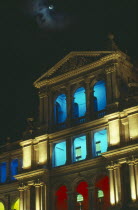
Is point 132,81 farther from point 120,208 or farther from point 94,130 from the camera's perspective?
point 120,208

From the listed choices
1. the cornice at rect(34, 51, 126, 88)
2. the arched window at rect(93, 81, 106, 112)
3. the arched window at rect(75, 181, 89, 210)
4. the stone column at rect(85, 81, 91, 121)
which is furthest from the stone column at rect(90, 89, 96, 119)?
the arched window at rect(75, 181, 89, 210)

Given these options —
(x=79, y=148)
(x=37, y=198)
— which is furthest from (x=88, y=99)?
(x=37, y=198)

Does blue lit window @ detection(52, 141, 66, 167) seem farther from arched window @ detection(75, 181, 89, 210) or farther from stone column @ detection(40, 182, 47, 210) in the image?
arched window @ detection(75, 181, 89, 210)

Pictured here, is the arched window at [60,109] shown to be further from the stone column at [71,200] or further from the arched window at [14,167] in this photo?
the stone column at [71,200]

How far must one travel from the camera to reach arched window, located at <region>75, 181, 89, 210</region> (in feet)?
174

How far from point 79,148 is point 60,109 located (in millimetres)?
5575

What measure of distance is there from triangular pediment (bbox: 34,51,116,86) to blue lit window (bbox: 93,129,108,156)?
7.52 metres

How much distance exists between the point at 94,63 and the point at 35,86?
26.4 feet

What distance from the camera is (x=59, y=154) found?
5675 centimetres

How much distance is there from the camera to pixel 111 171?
50.2 metres

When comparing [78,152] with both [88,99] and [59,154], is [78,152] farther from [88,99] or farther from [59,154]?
[88,99]

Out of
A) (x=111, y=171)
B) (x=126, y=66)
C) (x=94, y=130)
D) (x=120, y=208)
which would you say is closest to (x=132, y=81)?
(x=126, y=66)

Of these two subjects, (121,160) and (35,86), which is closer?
(121,160)

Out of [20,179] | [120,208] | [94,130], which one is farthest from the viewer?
[20,179]
